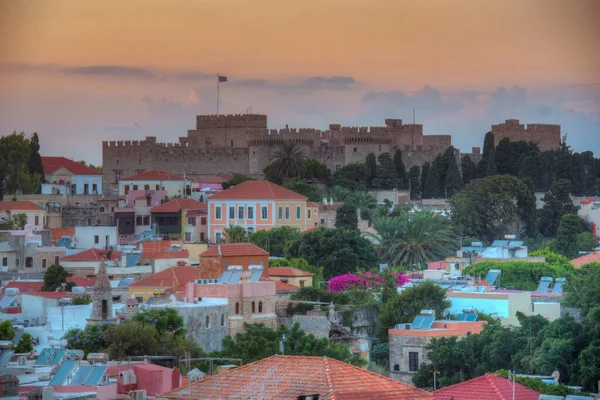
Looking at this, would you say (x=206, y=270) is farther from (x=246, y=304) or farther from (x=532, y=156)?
(x=532, y=156)

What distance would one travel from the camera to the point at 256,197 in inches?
1679

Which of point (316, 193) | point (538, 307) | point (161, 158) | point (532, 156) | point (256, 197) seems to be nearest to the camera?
point (538, 307)

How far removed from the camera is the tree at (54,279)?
95.7ft

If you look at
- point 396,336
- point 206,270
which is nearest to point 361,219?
point 206,270

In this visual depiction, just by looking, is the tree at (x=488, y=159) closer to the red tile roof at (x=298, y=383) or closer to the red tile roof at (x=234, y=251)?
the red tile roof at (x=234, y=251)

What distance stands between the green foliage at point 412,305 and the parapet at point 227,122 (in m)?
29.0

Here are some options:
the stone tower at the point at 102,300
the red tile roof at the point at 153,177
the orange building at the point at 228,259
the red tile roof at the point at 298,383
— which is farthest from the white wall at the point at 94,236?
the red tile roof at the point at 298,383

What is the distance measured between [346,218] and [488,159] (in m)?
9.27

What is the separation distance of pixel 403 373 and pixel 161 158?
3151 centimetres

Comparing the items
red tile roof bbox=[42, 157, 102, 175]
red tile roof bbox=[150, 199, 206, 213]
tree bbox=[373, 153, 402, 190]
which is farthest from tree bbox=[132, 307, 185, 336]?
red tile roof bbox=[42, 157, 102, 175]

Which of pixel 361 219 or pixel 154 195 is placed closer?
pixel 361 219

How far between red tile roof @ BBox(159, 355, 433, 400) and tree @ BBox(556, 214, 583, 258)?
73.8 ft

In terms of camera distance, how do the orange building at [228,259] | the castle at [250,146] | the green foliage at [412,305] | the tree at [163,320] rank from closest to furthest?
the tree at [163,320] < the green foliage at [412,305] < the orange building at [228,259] < the castle at [250,146]

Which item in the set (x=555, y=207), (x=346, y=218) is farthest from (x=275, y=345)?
(x=555, y=207)
